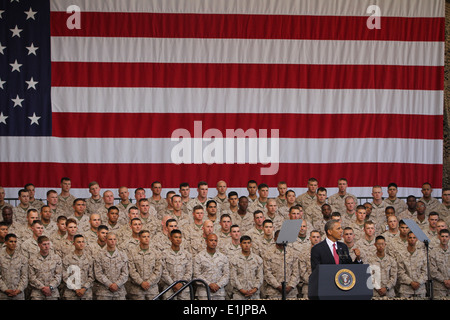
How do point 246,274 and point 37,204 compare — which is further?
point 37,204

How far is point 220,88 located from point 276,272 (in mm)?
4391

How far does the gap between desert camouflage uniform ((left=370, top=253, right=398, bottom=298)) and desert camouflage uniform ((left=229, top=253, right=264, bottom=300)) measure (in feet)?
5.27

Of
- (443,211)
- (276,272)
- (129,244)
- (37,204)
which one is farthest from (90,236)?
(443,211)

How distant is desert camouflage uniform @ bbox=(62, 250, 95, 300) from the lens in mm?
10539

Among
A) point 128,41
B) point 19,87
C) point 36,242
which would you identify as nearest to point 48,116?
point 19,87

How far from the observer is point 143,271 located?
1070cm

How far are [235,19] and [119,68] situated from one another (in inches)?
90.0

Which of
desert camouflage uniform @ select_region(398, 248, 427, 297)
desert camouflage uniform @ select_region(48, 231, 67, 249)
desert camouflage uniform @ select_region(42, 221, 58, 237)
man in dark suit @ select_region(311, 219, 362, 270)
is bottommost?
desert camouflage uniform @ select_region(398, 248, 427, 297)

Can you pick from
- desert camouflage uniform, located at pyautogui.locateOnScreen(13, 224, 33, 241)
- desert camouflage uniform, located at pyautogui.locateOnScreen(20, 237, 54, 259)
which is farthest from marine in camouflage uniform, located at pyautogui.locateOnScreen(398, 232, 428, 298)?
desert camouflage uniform, located at pyautogui.locateOnScreen(13, 224, 33, 241)

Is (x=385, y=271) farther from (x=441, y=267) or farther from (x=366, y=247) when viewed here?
(x=441, y=267)

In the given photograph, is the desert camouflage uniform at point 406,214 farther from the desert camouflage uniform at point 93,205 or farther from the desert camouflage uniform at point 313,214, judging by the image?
the desert camouflage uniform at point 93,205

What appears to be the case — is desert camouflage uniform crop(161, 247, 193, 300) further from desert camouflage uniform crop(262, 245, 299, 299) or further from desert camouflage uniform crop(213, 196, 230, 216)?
desert camouflage uniform crop(213, 196, 230, 216)

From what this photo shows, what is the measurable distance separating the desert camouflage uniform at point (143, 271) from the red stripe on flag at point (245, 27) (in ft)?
15.7
